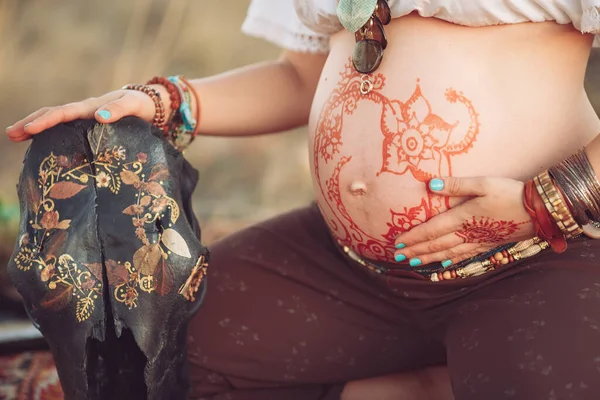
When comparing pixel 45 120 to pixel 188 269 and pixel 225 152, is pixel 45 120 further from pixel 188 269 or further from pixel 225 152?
pixel 225 152

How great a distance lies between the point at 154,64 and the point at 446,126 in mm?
2205

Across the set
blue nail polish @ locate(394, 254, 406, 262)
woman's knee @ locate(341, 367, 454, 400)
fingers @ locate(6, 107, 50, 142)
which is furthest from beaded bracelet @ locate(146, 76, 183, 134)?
woman's knee @ locate(341, 367, 454, 400)

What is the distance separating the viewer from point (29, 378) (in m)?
1.36

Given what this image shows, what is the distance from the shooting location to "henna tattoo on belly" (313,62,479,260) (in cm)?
85

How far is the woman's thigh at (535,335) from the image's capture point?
2.45ft

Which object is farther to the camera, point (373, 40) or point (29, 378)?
point (29, 378)

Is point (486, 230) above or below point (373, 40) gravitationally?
below

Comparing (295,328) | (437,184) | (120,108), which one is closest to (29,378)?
(295,328)

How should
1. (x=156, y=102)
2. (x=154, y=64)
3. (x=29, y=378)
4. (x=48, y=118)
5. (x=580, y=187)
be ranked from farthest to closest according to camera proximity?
(x=154, y=64) < (x=29, y=378) < (x=156, y=102) < (x=48, y=118) < (x=580, y=187)

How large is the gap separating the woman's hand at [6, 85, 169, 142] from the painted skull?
1cm

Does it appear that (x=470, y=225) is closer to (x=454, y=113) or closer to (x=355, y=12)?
(x=454, y=113)

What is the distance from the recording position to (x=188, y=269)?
849mm

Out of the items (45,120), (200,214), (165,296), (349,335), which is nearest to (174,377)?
(165,296)

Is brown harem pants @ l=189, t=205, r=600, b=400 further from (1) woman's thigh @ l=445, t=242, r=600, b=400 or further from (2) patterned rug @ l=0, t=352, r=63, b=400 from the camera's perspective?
(2) patterned rug @ l=0, t=352, r=63, b=400
